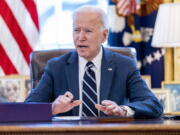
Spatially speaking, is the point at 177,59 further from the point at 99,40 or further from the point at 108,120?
the point at 108,120

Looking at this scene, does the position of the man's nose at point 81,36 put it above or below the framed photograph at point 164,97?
above

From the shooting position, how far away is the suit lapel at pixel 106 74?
3055 mm

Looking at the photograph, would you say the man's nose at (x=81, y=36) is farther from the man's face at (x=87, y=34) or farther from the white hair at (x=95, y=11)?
the white hair at (x=95, y=11)

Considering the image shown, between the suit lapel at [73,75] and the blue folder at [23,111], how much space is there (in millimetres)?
759

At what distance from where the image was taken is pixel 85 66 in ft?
10.3

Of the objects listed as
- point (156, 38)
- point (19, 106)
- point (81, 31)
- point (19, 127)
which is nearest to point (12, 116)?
point (19, 106)

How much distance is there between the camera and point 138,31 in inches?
183

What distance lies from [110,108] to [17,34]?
2.35m

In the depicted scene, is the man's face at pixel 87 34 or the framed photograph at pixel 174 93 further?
the framed photograph at pixel 174 93

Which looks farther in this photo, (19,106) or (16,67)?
(16,67)

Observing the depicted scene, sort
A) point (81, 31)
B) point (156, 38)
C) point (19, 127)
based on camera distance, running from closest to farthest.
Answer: point (19, 127) < point (81, 31) < point (156, 38)

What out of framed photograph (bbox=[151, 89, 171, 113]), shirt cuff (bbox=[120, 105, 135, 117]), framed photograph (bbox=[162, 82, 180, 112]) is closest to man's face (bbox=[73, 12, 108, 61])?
shirt cuff (bbox=[120, 105, 135, 117])

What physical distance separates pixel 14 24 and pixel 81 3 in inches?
27.5

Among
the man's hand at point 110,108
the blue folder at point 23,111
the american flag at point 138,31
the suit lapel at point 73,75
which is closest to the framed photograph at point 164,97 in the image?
the american flag at point 138,31
